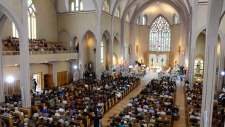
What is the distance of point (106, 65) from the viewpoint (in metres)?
31.0

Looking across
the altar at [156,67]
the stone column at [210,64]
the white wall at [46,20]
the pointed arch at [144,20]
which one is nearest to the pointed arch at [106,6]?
the white wall at [46,20]

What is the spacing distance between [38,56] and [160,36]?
87.8ft

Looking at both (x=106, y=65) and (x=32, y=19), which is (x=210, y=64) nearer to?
(x=32, y=19)

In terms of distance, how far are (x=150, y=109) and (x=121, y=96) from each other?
18.2 feet

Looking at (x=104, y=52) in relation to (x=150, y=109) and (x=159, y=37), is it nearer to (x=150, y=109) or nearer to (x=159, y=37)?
(x=159, y=37)

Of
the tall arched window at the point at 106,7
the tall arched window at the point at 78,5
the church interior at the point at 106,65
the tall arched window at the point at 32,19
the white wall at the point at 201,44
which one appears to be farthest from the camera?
the white wall at the point at 201,44

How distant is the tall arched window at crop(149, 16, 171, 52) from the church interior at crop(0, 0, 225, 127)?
0.65ft

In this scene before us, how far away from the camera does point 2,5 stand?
37.1 ft

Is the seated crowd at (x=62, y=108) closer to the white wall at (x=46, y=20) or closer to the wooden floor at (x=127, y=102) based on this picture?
the wooden floor at (x=127, y=102)

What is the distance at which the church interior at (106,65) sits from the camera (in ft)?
32.6

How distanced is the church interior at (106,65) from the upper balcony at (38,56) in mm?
78

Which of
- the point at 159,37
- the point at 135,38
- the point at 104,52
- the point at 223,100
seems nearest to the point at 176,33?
the point at 159,37

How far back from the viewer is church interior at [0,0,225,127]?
9930 mm

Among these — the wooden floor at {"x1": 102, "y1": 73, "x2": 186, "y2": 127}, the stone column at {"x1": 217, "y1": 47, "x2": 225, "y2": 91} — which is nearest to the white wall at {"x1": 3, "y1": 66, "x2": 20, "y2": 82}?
the wooden floor at {"x1": 102, "y1": 73, "x2": 186, "y2": 127}
